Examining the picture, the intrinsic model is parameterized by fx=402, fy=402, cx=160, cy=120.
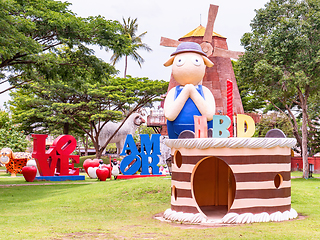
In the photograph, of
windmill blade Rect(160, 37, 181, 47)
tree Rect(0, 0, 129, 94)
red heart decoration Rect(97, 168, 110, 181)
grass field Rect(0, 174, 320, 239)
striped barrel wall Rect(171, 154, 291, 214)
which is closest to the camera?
grass field Rect(0, 174, 320, 239)

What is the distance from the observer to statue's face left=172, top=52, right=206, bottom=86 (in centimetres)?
1364

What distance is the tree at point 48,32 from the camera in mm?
18750

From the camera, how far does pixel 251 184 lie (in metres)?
10.0

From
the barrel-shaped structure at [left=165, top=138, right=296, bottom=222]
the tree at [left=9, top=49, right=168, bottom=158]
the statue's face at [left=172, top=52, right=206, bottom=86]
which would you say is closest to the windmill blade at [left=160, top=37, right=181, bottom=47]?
the statue's face at [left=172, top=52, right=206, bottom=86]

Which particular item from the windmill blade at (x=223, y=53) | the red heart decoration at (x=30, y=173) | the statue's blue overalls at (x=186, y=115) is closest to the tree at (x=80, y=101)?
the red heart decoration at (x=30, y=173)

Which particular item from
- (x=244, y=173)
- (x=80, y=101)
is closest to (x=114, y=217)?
(x=244, y=173)

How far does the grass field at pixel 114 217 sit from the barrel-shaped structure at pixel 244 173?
538 millimetres

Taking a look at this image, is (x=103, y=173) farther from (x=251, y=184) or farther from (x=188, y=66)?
(x=251, y=184)

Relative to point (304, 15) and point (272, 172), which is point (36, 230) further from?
point (304, 15)

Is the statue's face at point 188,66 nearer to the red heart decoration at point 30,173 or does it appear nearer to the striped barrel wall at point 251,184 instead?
the striped barrel wall at point 251,184

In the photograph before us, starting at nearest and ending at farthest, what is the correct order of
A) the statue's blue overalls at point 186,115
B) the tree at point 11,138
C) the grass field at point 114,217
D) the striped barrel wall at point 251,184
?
the grass field at point 114,217 → the striped barrel wall at point 251,184 → the statue's blue overalls at point 186,115 → the tree at point 11,138

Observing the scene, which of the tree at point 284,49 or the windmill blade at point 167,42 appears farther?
the tree at point 284,49

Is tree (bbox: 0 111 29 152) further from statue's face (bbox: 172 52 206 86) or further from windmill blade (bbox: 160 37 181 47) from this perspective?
statue's face (bbox: 172 52 206 86)

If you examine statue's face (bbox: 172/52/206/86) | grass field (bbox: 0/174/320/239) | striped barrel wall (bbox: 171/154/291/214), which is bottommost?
grass field (bbox: 0/174/320/239)
